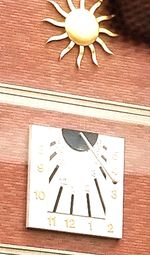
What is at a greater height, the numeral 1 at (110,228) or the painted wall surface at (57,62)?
the painted wall surface at (57,62)

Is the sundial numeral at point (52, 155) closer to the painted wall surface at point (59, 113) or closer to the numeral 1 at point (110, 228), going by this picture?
the painted wall surface at point (59, 113)

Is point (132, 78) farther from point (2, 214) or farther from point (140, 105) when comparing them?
point (2, 214)

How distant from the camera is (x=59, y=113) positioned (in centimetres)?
2588

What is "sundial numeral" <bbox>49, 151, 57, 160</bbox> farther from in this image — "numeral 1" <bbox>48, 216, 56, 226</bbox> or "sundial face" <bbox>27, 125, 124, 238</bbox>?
"numeral 1" <bbox>48, 216, 56, 226</bbox>

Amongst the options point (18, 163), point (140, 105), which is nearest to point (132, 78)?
point (140, 105)

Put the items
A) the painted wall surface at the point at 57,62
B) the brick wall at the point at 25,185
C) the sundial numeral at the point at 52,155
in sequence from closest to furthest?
the brick wall at the point at 25,185, the sundial numeral at the point at 52,155, the painted wall surface at the point at 57,62

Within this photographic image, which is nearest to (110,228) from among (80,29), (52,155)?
(52,155)

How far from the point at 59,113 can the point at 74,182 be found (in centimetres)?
107

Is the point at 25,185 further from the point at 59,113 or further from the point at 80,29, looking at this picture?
the point at 80,29

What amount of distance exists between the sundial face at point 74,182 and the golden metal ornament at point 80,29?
4.09 feet

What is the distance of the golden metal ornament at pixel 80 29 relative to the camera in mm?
26172

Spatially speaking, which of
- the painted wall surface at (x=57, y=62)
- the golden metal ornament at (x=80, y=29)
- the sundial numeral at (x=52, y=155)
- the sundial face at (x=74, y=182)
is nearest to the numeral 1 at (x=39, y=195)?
the sundial face at (x=74, y=182)

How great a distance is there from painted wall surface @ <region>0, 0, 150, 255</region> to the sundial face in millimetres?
141

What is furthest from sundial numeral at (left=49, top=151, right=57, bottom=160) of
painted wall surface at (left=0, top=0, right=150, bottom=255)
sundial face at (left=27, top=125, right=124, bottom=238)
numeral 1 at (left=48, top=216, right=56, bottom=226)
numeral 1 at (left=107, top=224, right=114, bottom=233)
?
numeral 1 at (left=107, top=224, right=114, bottom=233)
